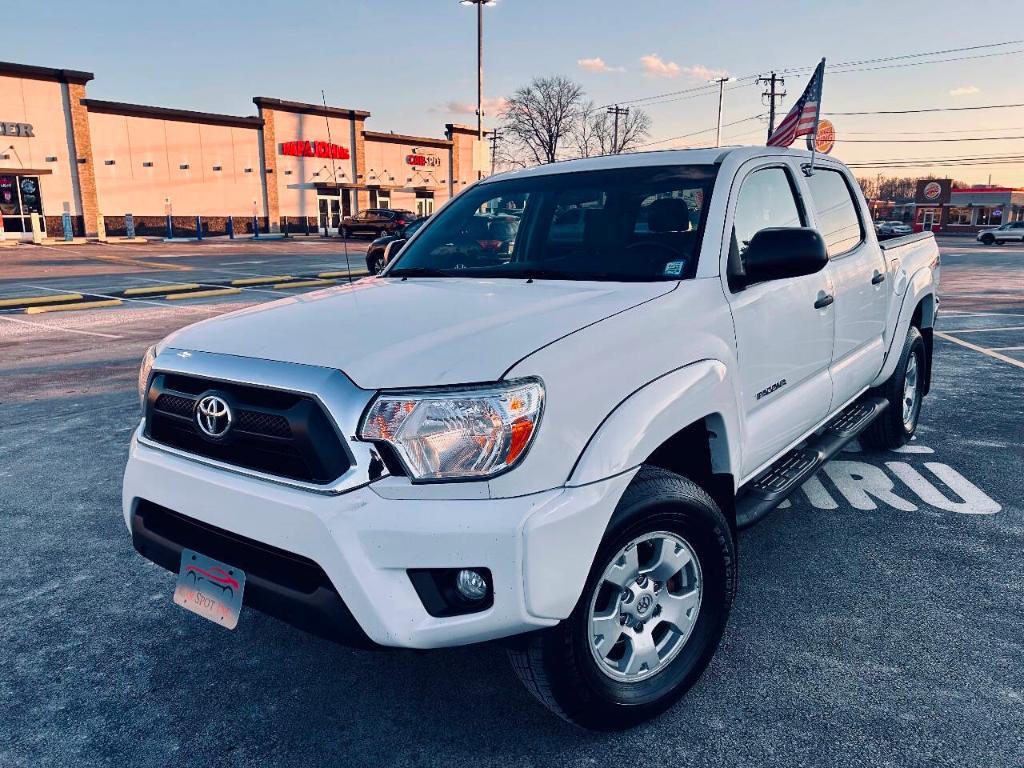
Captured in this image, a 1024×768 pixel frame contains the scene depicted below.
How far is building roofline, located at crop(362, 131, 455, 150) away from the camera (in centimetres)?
5075

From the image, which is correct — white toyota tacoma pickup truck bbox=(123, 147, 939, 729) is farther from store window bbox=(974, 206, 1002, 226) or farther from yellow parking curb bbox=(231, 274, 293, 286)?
store window bbox=(974, 206, 1002, 226)

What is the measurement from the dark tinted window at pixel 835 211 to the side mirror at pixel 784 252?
103 cm

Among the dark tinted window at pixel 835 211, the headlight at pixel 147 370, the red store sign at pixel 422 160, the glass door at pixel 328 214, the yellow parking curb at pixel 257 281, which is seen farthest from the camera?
the red store sign at pixel 422 160

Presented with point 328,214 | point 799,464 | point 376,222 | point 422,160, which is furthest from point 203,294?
point 422,160

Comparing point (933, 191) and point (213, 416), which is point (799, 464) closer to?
point (213, 416)

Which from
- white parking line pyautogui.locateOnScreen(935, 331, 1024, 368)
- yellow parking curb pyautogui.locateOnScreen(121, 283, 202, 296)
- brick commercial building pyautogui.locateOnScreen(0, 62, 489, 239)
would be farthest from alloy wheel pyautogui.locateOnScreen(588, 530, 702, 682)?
brick commercial building pyautogui.locateOnScreen(0, 62, 489, 239)

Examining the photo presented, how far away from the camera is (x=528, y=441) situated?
77.9 inches

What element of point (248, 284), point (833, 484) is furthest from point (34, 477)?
point (248, 284)

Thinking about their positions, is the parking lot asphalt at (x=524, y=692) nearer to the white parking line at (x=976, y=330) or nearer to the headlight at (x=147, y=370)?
the headlight at (x=147, y=370)

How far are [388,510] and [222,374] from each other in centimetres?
71

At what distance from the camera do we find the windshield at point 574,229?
117 inches

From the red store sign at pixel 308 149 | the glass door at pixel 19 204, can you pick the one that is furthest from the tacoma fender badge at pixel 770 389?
the red store sign at pixel 308 149

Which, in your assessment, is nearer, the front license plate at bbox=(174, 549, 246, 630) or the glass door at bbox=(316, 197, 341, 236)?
the front license plate at bbox=(174, 549, 246, 630)

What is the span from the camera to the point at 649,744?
7.65ft
